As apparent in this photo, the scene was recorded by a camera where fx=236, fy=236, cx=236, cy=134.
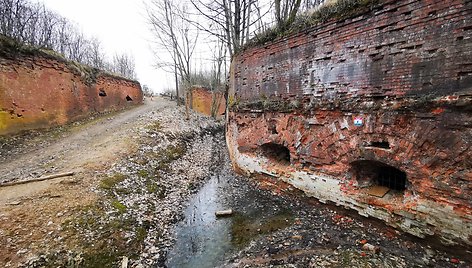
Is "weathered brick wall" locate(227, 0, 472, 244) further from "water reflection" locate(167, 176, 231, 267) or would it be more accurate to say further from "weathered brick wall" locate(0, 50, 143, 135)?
"weathered brick wall" locate(0, 50, 143, 135)

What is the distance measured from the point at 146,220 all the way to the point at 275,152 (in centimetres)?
470

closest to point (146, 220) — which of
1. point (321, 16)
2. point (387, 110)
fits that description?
point (387, 110)

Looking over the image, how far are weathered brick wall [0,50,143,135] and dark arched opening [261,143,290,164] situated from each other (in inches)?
375

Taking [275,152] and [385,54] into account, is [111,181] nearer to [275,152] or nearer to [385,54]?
[275,152]

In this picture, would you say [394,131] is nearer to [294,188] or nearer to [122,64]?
[294,188]

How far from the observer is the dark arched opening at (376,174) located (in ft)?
17.9

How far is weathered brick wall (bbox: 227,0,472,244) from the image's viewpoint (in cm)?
408

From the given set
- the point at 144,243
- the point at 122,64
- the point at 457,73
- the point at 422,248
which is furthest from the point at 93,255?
the point at 122,64

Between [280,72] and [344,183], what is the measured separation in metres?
3.87

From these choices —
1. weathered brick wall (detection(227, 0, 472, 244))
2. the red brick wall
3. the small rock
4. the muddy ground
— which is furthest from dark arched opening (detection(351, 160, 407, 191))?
the red brick wall

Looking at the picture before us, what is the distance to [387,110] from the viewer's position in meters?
4.90

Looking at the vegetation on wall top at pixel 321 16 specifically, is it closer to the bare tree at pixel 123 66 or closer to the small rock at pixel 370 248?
the small rock at pixel 370 248

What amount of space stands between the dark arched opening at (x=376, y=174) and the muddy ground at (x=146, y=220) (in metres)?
0.91

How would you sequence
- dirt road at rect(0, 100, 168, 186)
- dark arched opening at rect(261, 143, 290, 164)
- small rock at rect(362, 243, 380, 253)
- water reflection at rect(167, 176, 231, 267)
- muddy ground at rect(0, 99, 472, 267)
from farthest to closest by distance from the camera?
dark arched opening at rect(261, 143, 290, 164) < dirt road at rect(0, 100, 168, 186) < water reflection at rect(167, 176, 231, 267) < small rock at rect(362, 243, 380, 253) < muddy ground at rect(0, 99, 472, 267)
